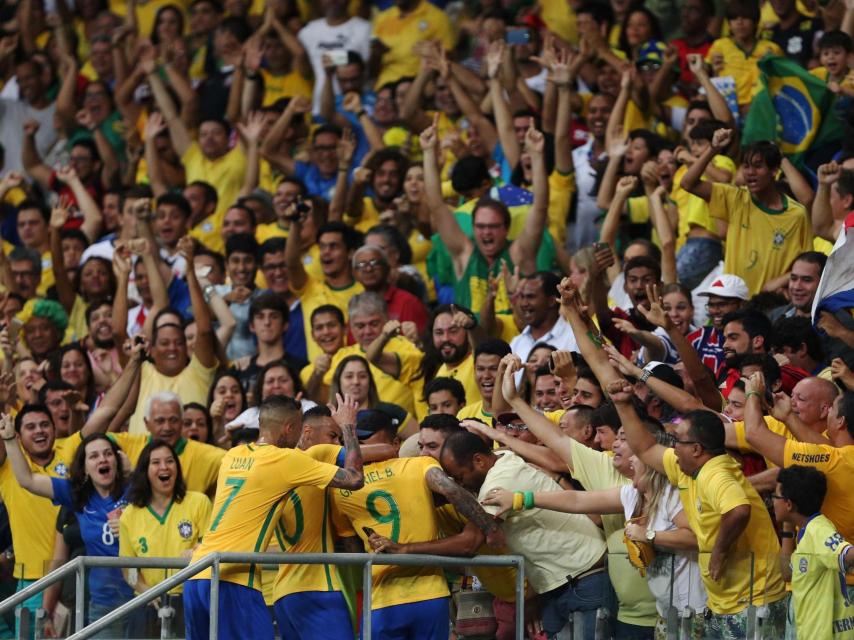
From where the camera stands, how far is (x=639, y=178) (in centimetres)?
1445

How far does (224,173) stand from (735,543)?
30.2ft

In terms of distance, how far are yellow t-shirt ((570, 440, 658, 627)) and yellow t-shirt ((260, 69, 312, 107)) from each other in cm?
900

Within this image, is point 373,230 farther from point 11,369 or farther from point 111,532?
point 111,532

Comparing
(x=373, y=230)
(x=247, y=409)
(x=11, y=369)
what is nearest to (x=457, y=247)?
(x=373, y=230)

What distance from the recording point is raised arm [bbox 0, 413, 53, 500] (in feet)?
39.0

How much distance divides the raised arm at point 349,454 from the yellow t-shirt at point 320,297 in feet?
13.7

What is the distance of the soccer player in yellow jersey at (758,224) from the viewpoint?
1263cm

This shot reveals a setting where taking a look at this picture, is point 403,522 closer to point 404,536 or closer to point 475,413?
point 404,536

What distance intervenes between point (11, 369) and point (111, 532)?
2664 millimetres

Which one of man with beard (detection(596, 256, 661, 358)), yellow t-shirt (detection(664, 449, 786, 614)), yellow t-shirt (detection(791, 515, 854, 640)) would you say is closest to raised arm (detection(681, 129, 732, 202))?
man with beard (detection(596, 256, 661, 358))

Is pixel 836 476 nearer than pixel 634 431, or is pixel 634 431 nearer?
pixel 836 476

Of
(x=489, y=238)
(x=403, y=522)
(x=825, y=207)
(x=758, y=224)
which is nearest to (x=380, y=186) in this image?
(x=489, y=238)

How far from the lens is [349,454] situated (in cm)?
946

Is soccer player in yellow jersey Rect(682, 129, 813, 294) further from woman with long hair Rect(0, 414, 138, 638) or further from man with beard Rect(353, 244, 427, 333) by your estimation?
woman with long hair Rect(0, 414, 138, 638)
